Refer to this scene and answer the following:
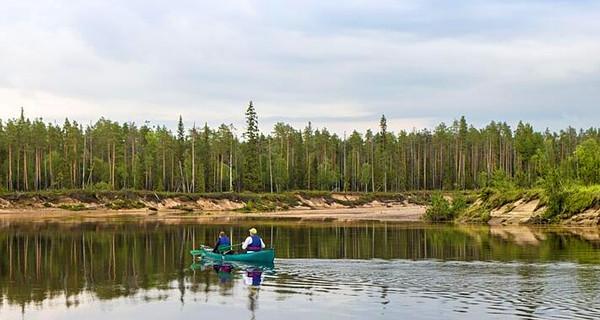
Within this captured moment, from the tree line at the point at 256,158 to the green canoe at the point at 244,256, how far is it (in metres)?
91.4

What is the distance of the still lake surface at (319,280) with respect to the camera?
23797mm

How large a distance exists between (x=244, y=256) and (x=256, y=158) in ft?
375

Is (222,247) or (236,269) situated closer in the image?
(236,269)

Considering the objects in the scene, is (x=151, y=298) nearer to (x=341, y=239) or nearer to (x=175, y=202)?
(x=341, y=239)

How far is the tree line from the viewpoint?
457 ft

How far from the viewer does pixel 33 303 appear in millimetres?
25812

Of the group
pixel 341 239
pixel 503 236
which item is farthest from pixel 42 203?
pixel 503 236

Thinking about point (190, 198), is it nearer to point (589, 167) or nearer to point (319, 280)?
point (589, 167)

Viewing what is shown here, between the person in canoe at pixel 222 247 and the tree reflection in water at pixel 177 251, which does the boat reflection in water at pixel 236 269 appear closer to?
the tree reflection in water at pixel 177 251

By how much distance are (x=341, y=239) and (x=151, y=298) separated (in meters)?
31.1

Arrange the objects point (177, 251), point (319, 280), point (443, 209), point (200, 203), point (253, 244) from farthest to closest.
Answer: point (200, 203) < point (443, 209) < point (177, 251) < point (253, 244) < point (319, 280)

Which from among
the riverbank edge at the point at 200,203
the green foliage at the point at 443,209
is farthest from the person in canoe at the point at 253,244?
the riverbank edge at the point at 200,203

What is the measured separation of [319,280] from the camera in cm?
3131

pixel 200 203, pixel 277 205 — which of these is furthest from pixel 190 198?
pixel 277 205
